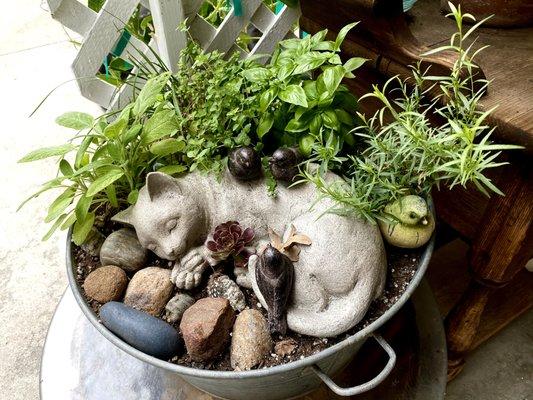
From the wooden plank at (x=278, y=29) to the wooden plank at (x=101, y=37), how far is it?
10.5 inches

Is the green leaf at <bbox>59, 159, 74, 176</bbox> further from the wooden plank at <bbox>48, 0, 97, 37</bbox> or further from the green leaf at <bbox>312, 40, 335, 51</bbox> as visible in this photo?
the green leaf at <bbox>312, 40, 335, 51</bbox>

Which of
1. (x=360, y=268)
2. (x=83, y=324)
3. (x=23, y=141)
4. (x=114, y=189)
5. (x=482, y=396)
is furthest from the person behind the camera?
(x=23, y=141)

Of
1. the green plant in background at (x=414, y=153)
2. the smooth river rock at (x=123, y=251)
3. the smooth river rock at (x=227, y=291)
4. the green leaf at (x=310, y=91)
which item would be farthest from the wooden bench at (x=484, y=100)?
the smooth river rock at (x=123, y=251)

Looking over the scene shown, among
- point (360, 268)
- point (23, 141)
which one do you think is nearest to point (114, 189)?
point (360, 268)

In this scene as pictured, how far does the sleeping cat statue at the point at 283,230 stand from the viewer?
69 centimetres

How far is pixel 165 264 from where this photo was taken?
2.73 feet

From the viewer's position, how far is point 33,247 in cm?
159

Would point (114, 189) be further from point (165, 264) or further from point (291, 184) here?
point (291, 184)

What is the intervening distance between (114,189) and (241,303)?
260 millimetres

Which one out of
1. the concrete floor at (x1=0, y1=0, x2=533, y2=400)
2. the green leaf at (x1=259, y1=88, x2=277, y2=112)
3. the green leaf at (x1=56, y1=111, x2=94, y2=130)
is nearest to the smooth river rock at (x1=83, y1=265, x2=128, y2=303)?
the green leaf at (x1=56, y1=111, x2=94, y2=130)

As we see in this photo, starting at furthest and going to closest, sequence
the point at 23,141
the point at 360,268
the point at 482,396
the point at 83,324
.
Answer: the point at 23,141
the point at 482,396
the point at 83,324
the point at 360,268

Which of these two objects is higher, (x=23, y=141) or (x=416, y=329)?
(x=416, y=329)

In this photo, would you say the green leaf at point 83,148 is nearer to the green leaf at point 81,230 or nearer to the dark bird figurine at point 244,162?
the green leaf at point 81,230

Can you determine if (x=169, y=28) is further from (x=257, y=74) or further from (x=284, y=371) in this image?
(x=284, y=371)
